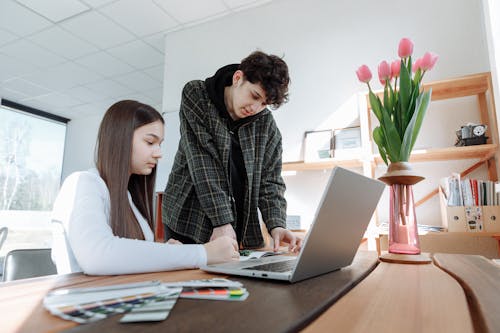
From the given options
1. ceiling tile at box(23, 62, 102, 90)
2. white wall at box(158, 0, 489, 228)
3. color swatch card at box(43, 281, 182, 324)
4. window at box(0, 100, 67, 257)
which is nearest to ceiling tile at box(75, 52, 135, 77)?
ceiling tile at box(23, 62, 102, 90)

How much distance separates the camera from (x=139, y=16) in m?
2.91

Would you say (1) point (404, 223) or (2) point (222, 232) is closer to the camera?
(1) point (404, 223)

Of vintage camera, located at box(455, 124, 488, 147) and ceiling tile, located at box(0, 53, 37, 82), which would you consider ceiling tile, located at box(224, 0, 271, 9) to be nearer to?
vintage camera, located at box(455, 124, 488, 147)

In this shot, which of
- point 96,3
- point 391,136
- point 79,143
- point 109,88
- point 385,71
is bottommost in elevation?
point 391,136

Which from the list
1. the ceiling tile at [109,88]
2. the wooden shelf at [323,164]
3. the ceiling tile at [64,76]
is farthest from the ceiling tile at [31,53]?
the wooden shelf at [323,164]

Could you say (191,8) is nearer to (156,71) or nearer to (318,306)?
(156,71)

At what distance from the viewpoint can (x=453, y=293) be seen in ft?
1.69

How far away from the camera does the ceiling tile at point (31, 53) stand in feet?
11.0

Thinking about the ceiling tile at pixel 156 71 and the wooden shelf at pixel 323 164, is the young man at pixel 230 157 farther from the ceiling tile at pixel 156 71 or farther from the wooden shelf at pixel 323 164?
the ceiling tile at pixel 156 71

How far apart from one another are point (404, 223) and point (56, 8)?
3119 millimetres

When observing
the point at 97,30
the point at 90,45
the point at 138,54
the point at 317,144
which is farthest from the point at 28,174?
the point at 317,144

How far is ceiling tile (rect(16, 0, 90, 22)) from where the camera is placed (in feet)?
8.99

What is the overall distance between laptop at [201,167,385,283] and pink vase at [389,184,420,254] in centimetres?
26

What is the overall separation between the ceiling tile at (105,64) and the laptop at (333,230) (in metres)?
3.48
